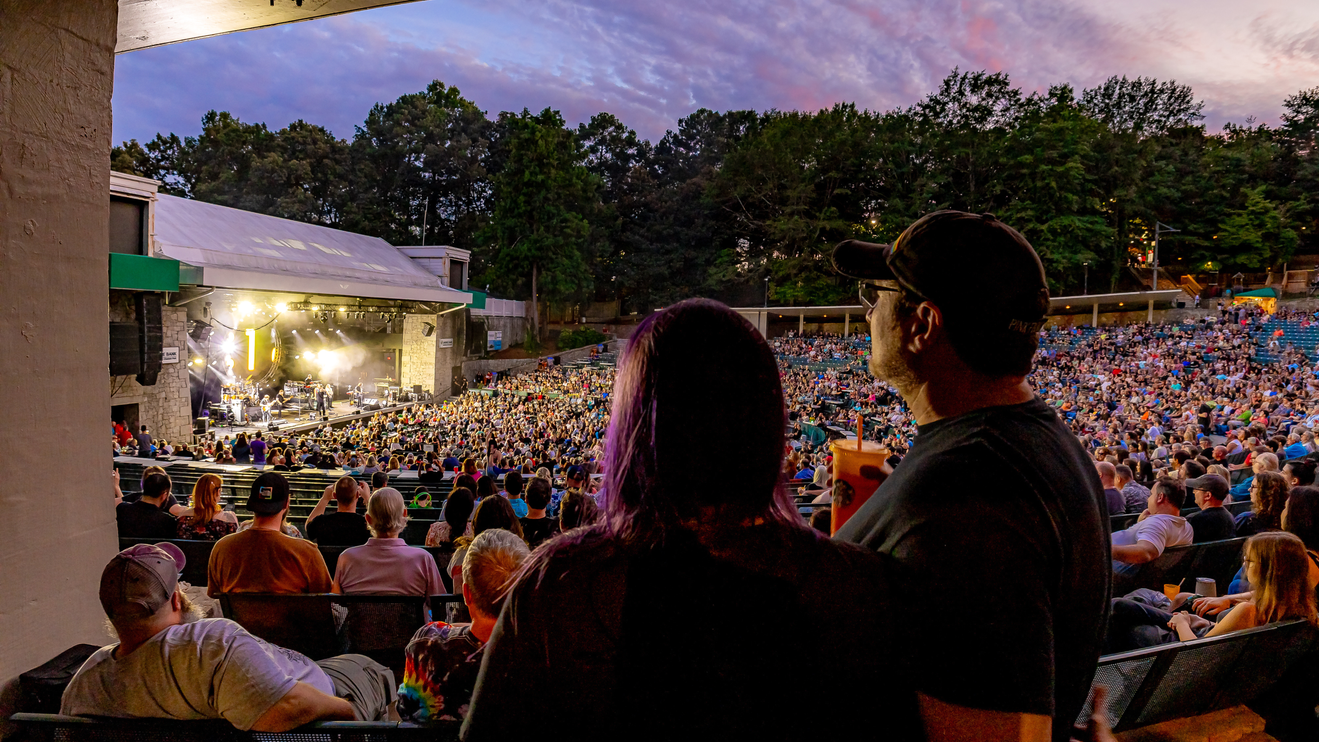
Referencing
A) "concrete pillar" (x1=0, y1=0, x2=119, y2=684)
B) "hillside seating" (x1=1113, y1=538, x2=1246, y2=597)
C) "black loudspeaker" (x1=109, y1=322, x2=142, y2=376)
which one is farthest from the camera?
"black loudspeaker" (x1=109, y1=322, x2=142, y2=376)

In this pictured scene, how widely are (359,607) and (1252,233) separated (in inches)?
2034

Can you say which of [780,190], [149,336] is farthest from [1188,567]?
[780,190]

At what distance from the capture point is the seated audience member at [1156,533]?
3605mm

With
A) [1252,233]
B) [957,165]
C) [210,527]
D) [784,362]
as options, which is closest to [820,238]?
[957,165]

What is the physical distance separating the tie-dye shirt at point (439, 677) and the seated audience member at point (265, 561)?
5.39 ft

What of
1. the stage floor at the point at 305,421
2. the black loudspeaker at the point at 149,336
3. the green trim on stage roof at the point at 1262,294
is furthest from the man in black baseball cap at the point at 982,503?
the green trim on stage roof at the point at 1262,294

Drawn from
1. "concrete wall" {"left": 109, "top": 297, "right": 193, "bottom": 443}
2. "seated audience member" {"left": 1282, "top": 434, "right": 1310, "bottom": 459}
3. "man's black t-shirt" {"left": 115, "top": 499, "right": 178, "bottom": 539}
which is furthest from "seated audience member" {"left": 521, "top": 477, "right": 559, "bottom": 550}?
"concrete wall" {"left": 109, "top": 297, "right": 193, "bottom": 443}

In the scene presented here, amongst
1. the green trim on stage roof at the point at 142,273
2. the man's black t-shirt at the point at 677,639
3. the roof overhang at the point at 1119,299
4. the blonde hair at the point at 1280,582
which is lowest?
the blonde hair at the point at 1280,582

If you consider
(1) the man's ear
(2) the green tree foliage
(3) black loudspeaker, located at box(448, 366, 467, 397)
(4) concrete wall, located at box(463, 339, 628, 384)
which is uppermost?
(2) the green tree foliage

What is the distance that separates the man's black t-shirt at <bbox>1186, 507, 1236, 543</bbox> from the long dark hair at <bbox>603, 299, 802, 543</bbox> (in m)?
4.81

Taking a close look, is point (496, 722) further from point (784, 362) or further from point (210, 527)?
point (784, 362)

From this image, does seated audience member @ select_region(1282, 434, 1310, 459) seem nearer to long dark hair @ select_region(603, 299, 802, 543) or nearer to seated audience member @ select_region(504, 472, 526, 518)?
seated audience member @ select_region(504, 472, 526, 518)

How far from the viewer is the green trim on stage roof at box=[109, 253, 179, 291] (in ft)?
46.7

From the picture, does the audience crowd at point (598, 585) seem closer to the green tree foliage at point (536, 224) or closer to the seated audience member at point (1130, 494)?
the seated audience member at point (1130, 494)
